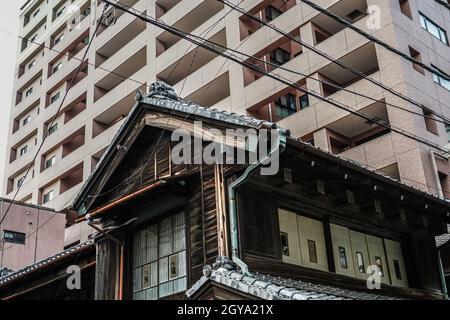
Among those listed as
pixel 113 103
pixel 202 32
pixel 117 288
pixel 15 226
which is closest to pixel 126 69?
pixel 113 103

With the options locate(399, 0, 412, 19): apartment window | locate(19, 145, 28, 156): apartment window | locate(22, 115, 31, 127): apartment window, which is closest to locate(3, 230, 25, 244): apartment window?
locate(399, 0, 412, 19): apartment window

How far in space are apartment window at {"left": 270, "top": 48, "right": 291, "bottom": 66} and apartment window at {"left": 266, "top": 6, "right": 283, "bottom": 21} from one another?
2464 mm

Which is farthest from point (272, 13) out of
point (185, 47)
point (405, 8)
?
point (405, 8)

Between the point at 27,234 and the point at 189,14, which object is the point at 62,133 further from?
the point at 27,234

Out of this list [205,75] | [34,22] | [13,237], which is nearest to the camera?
[13,237]

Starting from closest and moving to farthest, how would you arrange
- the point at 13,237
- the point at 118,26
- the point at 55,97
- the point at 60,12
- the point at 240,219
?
the point at 240,219
the point at 13,237
the point at 118,26
the point at 55,97
the point at 60,12

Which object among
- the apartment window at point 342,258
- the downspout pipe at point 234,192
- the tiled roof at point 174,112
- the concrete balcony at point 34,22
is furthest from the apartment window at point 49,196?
the downspout pipe at point 234,192

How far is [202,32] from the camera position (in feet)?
132

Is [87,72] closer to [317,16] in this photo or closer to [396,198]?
[317,16]

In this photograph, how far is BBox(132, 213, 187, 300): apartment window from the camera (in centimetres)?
1512

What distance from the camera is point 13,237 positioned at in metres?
31.3

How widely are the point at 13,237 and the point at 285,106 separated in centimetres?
1889

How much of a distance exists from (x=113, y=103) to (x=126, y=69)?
3.54 meters

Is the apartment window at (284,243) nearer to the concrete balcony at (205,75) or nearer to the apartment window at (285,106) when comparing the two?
the apartment window at (285,106)
